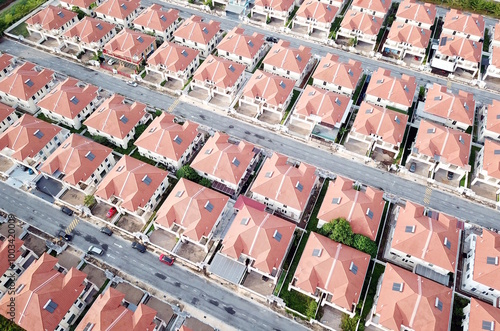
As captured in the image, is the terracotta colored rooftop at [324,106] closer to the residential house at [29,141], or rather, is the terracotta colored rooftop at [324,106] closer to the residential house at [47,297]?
the residential house at [29,141]

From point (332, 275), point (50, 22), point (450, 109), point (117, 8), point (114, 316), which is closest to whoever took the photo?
point (114, 316)

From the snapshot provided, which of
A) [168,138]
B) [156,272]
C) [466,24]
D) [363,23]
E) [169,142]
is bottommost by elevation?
[156,272]

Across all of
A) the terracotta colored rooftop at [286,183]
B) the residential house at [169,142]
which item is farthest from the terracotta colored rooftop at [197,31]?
the terracotta colored rooftop at [286,183]

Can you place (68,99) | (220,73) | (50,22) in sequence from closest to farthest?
(68,99) < (220,73) < (50,22)

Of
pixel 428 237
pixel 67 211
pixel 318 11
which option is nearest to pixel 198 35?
pixel 318 11

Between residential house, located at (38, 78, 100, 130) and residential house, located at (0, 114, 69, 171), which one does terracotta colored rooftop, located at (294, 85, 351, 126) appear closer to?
residential house, located at (38, 78, 100, 130)

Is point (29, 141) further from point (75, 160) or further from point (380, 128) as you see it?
point (380, 128)

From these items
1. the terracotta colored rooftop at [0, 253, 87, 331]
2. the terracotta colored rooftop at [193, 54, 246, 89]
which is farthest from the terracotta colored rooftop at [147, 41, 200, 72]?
the terracotta colored rooftop at [0, 253, 87, 331]

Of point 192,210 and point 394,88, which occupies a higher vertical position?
point 394,88
